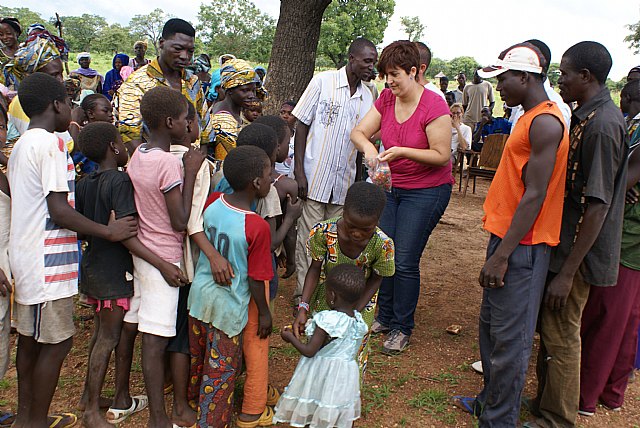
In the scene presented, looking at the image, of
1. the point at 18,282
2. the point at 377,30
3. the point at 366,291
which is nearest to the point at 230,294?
the point at 366,291

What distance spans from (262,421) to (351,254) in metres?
1.11

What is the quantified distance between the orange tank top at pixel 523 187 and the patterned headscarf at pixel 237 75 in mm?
1911

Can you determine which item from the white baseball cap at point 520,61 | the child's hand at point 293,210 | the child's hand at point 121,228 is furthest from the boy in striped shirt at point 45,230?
the white baseball cap at point 520,61

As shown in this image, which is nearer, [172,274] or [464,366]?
[172,274]

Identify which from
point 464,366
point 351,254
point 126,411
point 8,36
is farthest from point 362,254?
point 8,36

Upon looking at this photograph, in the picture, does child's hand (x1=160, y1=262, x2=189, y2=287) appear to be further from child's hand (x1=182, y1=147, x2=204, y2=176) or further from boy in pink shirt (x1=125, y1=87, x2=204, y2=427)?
child's hand (x1=182, y1=147, x2=204, y2=176)

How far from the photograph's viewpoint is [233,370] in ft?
8.72

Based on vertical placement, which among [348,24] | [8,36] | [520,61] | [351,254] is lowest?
[351,254]

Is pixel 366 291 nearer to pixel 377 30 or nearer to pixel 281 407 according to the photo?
pixel 281 407

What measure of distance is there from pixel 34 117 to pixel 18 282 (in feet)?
2.75

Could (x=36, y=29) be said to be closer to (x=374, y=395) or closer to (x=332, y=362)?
(x=332, y=362)

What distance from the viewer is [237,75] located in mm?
3572

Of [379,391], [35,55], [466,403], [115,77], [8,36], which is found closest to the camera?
[466,403]

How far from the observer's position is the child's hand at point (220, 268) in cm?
255
